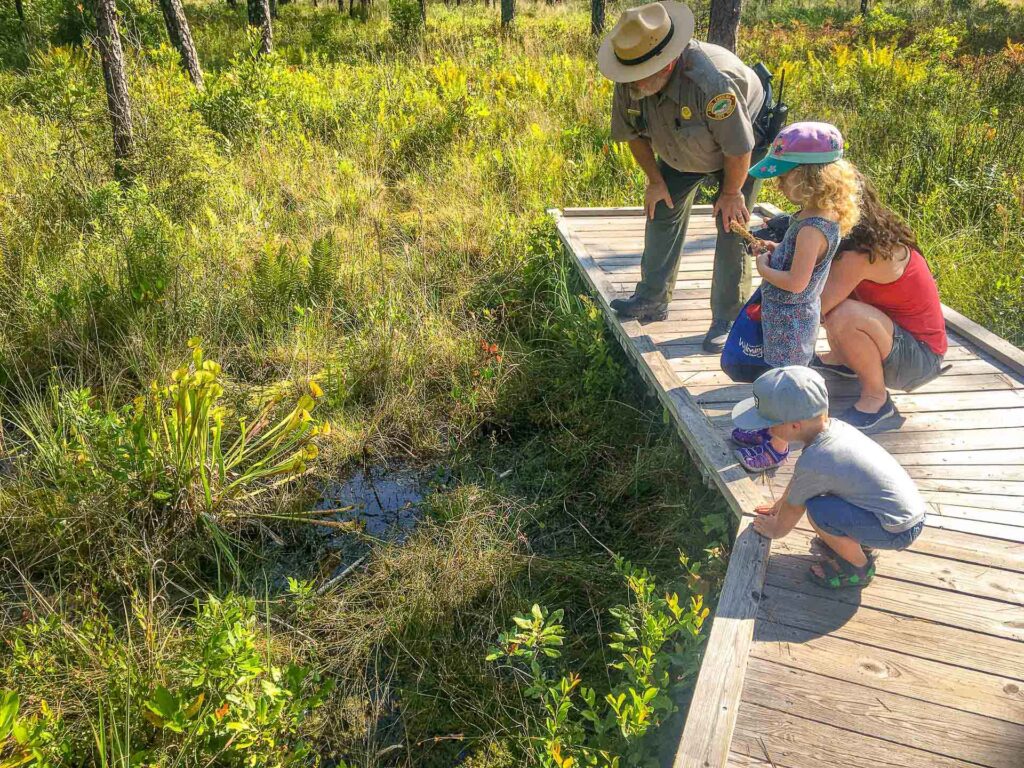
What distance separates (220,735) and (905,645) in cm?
241

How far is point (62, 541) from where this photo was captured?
352cm

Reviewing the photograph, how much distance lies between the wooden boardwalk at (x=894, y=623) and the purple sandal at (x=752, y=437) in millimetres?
74

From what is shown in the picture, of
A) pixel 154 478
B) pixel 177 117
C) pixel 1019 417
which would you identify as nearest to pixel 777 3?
pixel 177 117

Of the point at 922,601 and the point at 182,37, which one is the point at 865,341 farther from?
the point at 182,37

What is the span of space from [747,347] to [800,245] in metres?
0.62

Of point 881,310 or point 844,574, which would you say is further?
point 881,310

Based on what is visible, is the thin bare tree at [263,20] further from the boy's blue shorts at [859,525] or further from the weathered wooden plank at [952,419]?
the boy's blue shorts at [859,525]

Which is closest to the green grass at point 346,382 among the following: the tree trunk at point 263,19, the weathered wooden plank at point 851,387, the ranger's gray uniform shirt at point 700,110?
the weathered wooden plank at point 851,387

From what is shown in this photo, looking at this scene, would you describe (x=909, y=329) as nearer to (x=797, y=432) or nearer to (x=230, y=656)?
(x=797, y=432)

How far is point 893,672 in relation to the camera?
230 cm

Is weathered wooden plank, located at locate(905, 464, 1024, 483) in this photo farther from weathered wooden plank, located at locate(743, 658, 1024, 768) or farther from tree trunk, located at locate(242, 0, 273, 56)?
tree trunk, located at locate(242, 0, 273, 56)

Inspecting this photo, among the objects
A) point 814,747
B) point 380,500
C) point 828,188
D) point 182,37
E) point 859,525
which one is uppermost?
point 828,188

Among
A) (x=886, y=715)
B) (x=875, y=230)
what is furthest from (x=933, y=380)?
(x=886, y=715)

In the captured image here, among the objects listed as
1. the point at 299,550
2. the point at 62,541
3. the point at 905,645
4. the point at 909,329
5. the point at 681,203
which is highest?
the point at 681,203
